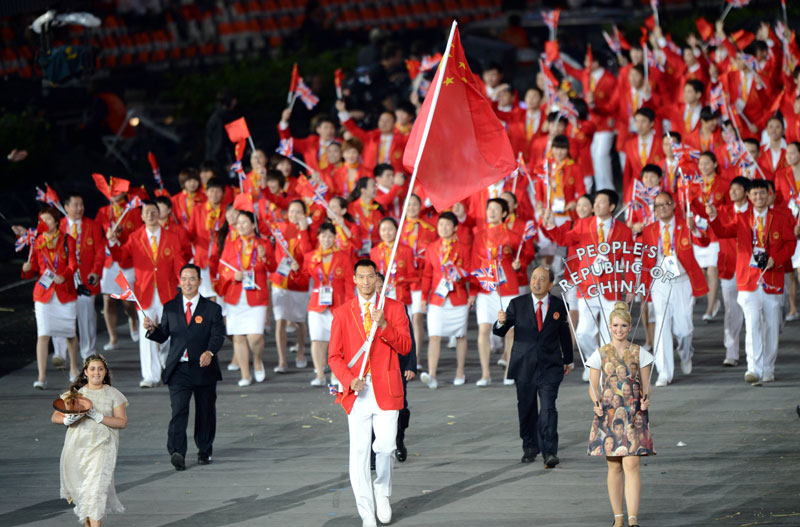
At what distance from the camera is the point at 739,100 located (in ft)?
65.3

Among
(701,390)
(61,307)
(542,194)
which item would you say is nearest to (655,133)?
(542,194)

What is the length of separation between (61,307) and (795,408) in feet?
24.0

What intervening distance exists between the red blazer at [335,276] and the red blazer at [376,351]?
4.39m

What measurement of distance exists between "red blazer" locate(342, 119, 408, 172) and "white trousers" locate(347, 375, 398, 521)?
9.10 meters

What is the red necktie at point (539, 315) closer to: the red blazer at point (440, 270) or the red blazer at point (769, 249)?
the red blazer at point (440, 270)

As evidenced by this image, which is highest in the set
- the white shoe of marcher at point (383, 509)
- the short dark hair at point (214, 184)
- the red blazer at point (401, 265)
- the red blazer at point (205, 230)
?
the short dark hair at point (214, 184)

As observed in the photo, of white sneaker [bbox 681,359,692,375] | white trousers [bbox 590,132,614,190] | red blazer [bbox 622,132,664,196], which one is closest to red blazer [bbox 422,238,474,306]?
A: white sneaker [bbox 681,359,692,375]

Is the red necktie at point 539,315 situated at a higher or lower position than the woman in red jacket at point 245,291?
lower

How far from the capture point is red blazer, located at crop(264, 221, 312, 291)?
592 inches

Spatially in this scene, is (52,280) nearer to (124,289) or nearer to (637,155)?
(124,289)

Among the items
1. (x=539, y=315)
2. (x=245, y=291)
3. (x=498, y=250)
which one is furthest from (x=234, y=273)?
(x=539, y=315)

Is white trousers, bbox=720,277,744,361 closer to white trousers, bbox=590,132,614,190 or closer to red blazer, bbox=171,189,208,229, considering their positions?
white trousers, bbox=590,132,614,190

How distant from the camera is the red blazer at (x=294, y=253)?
15039 mm

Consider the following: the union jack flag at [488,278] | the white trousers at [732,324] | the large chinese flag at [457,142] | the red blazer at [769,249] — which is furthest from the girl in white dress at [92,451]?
the white trousers at [732,324]
